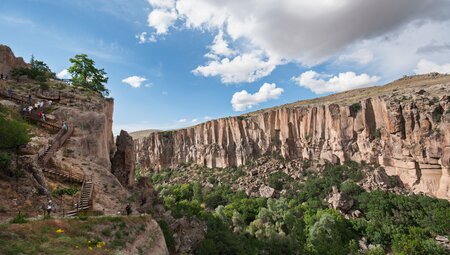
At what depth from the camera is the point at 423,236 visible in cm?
4134

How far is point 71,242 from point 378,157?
64.7 m

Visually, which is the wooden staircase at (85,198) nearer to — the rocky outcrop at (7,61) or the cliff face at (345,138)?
the rocky outcrop at (7,61)

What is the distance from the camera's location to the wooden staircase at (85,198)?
15.2 metres

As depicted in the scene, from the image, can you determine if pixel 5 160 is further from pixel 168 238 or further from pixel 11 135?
pixel 168 238

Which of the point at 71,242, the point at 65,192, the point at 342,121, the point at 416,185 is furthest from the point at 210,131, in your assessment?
the point at 71,242

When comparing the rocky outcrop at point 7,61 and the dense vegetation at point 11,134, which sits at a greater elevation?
the rocky outcrop at point 7,61

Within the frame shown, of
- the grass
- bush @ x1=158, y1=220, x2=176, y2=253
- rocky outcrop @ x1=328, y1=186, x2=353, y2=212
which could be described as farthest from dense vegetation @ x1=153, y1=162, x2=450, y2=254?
the grass

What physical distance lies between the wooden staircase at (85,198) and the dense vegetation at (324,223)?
51.4ft

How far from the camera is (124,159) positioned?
98.9ft

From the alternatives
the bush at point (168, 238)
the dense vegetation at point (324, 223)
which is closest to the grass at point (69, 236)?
the bush at point (168, 238)

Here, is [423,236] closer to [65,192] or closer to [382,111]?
[382,111]

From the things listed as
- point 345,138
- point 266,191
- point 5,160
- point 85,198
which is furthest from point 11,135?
point 345,138

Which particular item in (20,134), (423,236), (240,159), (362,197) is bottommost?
(423,236)

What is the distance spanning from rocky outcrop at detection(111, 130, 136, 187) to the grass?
15751 millimetres
